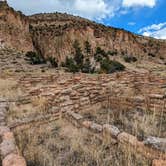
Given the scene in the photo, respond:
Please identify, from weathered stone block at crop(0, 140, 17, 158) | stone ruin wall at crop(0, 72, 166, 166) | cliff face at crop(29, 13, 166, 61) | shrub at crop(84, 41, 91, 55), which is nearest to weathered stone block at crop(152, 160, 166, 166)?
stone ruin wall at crop(0, 72, 166, 166)

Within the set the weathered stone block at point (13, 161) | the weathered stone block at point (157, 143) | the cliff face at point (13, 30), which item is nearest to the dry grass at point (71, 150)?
the weathered stone block at point (157, 143)

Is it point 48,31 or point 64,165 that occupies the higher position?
point 48,31

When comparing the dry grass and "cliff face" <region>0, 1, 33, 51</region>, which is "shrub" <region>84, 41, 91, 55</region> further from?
the dry grass

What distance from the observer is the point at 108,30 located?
38.0 m

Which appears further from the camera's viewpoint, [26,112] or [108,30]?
[108,30]

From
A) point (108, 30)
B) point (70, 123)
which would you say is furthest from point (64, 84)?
point (108, 30)

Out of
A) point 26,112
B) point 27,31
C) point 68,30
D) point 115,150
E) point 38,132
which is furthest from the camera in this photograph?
point 68,30

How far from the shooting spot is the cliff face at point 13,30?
2687 cm

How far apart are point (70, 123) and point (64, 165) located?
5.22 ft

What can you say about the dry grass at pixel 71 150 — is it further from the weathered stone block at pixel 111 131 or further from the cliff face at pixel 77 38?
the cliff face at pixel 77 38

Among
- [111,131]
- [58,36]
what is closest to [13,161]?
[111,131]

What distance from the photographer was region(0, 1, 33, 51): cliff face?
26.9 meters

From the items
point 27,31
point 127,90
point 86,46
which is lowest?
point 127,90

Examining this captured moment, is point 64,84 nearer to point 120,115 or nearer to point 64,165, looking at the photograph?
point 120,115
